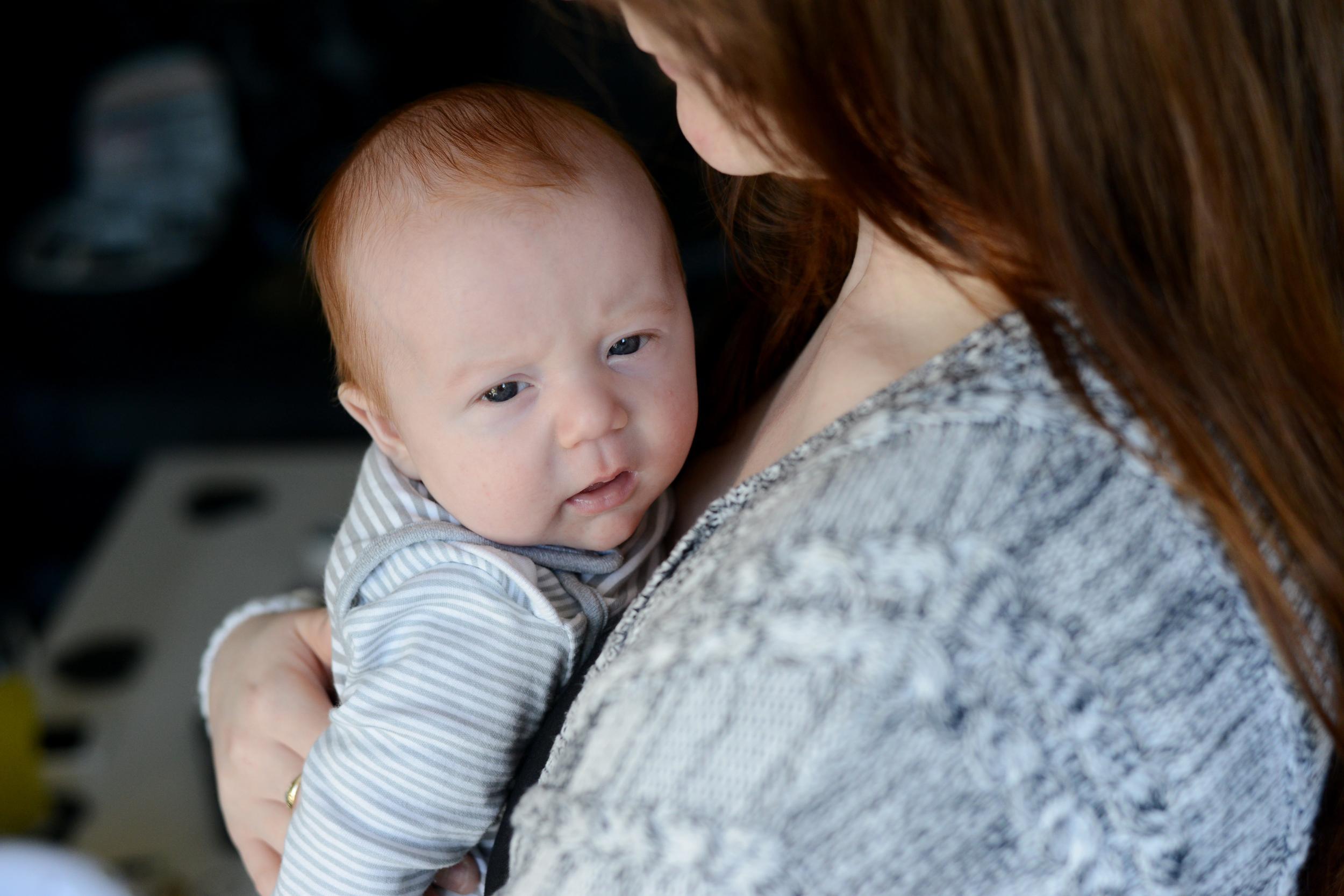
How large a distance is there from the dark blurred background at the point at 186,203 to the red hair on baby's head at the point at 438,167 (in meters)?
1.69

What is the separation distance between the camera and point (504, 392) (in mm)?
770

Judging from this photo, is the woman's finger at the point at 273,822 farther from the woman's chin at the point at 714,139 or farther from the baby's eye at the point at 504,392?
the woman's chin at the point at 714,139

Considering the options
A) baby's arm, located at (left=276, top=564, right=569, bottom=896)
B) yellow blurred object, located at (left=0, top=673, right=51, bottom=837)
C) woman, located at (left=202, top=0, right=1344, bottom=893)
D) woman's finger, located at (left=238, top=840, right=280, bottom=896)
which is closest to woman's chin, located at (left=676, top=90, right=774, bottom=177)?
woman, located at (left=202, top=0, right=1344, bottom=893)

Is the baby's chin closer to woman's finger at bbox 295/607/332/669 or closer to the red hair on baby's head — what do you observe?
the red hair on baby's head

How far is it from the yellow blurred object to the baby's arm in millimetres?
1082

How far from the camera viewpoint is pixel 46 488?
2.76 m

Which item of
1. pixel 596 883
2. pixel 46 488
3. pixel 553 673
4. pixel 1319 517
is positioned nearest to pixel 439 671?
pixel 553 673

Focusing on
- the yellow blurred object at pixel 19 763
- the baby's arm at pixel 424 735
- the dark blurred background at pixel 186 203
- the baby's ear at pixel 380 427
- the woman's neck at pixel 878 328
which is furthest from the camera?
the dark blurred background at pixel 186 203

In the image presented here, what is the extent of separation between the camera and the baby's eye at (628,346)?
782 mm

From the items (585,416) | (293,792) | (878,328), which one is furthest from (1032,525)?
(293,792)

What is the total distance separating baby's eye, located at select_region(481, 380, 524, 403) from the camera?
2.52 feet

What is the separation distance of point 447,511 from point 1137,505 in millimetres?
469

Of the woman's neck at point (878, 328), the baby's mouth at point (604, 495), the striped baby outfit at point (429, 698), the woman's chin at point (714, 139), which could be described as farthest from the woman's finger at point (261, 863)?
the woman's chin at point (714, 139)

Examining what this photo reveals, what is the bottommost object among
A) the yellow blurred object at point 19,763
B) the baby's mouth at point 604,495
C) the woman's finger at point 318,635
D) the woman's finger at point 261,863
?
the yellow blurred object at point 19,763
